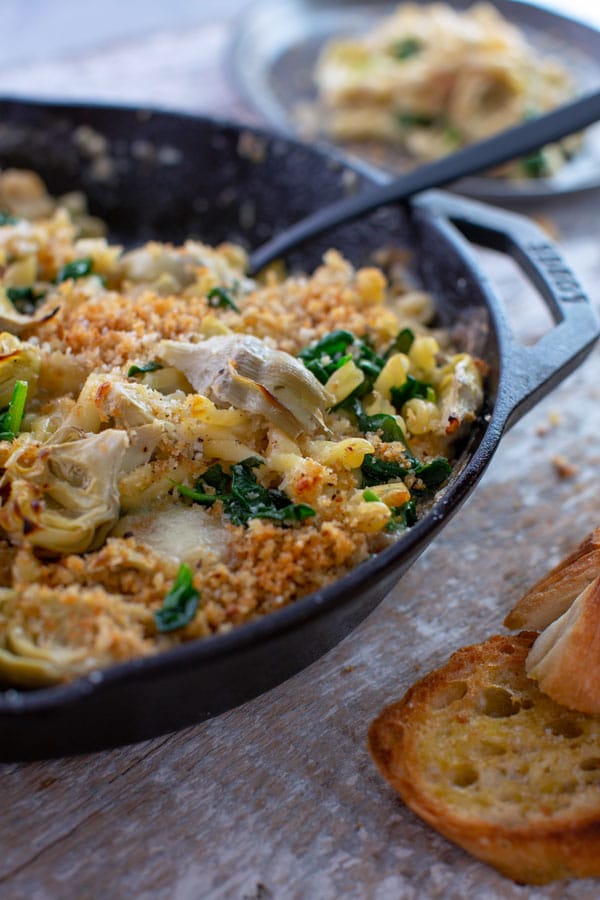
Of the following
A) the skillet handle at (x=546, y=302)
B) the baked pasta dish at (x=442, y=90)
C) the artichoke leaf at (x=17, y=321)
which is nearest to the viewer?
the skillet handle at (x=546, y=302)

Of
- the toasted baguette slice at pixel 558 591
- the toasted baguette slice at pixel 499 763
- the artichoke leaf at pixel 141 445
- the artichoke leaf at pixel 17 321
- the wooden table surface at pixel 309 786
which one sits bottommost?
the wooden table surface at pixel 309 786

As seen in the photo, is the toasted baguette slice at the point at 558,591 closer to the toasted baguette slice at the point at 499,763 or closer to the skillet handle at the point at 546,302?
the toasted baguette slice at the point at 499,763

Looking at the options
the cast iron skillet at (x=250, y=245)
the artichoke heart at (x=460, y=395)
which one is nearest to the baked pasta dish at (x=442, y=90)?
the cast iron skillet at (x=250, y=245)

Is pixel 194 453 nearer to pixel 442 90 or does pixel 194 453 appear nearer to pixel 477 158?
pixel 477 158

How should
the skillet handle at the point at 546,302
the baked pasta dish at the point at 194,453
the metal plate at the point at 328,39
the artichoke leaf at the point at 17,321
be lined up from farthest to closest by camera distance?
the metal plate at the point at 328,39
the artichoke leaf at the point at 17,321
the skillet handle at the point at 546,302
the baked pasta dish at the point at 194,453

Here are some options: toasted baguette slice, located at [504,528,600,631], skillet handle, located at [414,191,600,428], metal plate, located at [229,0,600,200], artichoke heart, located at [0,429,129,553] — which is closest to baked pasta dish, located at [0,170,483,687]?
artichoke heart, located at [0,429,129,553]

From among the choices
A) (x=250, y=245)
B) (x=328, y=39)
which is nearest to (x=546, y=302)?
(x=250, y=245)
